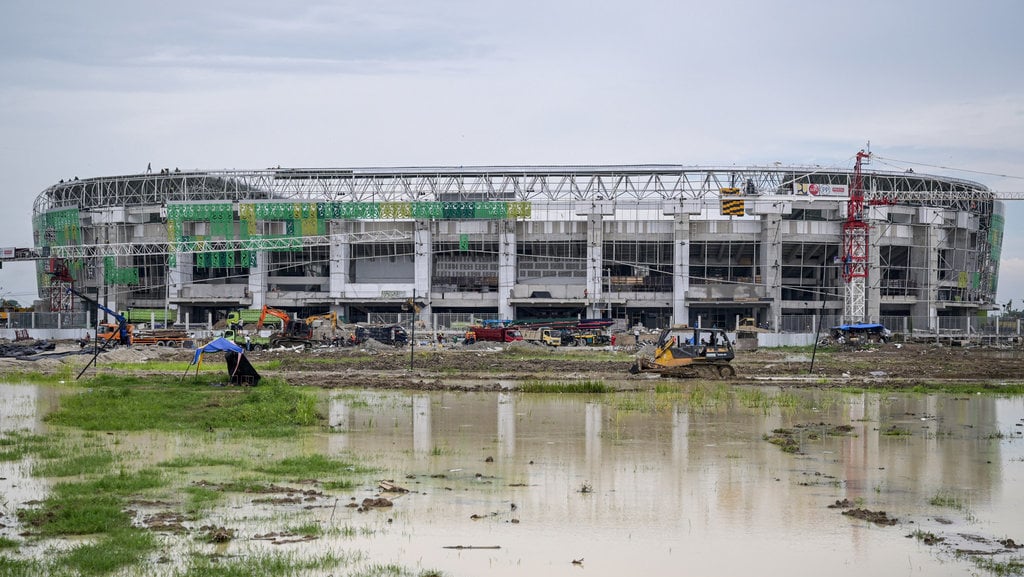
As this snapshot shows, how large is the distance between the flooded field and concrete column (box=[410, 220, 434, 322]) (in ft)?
208

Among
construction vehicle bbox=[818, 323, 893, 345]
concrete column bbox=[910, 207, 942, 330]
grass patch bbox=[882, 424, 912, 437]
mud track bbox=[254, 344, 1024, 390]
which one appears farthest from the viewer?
concrete column bbox=[910, 207, 942, 330]

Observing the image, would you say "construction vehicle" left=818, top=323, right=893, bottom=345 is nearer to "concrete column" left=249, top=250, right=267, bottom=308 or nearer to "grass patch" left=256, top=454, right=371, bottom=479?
"concrete column" left=249, top=250, right=267, bottom=308

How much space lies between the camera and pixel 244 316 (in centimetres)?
8806

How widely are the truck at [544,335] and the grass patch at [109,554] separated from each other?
59.3m

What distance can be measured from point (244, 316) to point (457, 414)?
63975 millimetres

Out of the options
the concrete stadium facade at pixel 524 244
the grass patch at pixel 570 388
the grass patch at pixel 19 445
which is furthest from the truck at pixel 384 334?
the grass patch at pixel 19 445

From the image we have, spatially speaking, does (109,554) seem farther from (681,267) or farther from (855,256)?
(855,256)

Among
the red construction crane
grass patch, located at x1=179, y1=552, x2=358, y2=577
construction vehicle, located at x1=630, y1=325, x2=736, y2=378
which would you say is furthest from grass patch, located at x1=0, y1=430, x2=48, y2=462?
the red construction crane

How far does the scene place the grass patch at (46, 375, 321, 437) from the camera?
79.4ft

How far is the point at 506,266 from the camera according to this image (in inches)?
3617

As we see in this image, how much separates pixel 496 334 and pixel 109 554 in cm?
6177

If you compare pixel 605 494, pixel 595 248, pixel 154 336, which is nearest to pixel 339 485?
pixel 605 494

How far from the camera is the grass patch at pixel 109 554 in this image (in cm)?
1166

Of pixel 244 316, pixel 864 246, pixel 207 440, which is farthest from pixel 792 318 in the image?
pixel 207 440
